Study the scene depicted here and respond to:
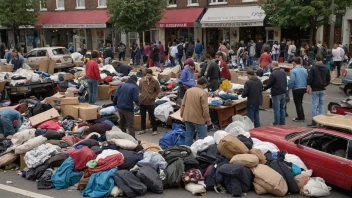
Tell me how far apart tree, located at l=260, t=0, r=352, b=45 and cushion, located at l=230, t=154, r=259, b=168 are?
16.4 meters

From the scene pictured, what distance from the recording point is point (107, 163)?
25.8 ft

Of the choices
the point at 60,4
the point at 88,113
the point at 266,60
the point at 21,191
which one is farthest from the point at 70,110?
the point at 60,4

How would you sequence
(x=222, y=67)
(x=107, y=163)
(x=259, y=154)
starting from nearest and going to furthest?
(x=107, y=163) → (x=259, y=154) → (x=222, y=67)

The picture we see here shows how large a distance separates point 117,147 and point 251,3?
22504mm

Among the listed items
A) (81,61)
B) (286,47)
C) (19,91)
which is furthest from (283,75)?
(81,61)

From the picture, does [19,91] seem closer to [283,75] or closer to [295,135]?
[283,75]

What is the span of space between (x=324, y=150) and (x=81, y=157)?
15.0 ft

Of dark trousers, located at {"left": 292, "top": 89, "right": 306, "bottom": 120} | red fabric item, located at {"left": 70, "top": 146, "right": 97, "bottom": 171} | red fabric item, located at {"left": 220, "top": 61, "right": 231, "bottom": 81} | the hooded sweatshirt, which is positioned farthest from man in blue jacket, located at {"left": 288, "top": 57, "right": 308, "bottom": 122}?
red fabric item, located at {"left": 70, "top": 146, "right": 97, "bottom": 171}

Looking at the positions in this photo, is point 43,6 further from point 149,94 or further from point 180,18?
point 149,94

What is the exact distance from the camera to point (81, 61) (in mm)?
24844

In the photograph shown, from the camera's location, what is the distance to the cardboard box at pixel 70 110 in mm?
12367

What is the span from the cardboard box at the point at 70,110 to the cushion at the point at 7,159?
3.36 metres

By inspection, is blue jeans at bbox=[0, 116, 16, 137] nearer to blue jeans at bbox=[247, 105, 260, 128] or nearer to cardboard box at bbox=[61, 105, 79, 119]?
cardboard box at bbox=[61, 105, 79, 119]

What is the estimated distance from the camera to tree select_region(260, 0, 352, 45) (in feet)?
73.6
